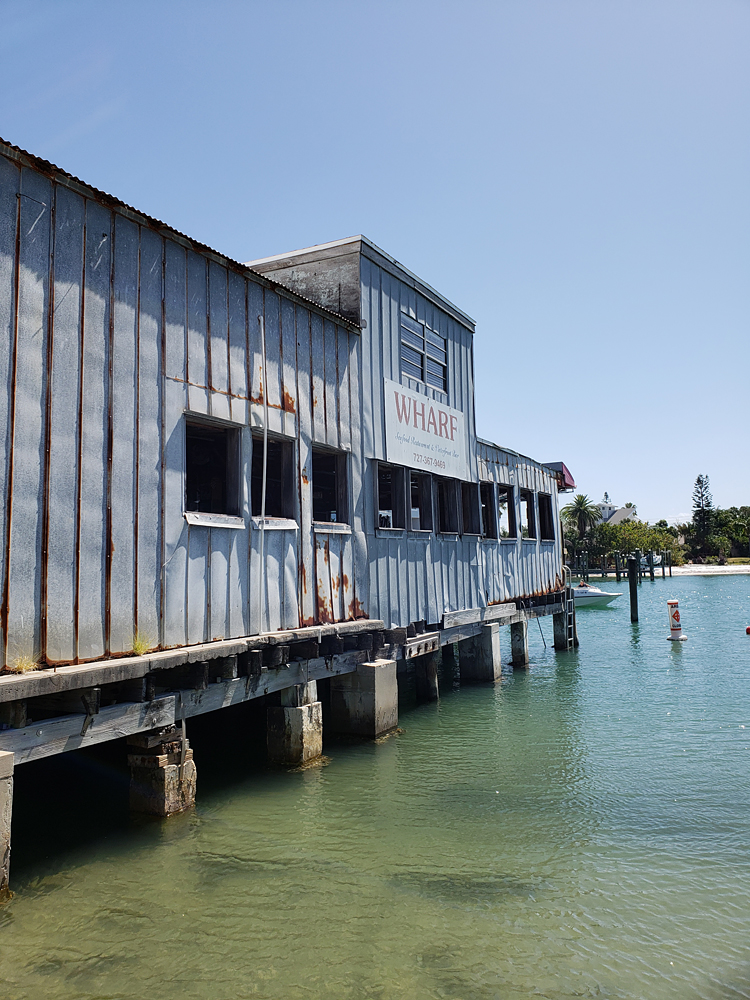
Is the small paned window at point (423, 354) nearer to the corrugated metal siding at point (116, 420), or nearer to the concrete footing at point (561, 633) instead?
the corrugated metal siding at point (116, 420)

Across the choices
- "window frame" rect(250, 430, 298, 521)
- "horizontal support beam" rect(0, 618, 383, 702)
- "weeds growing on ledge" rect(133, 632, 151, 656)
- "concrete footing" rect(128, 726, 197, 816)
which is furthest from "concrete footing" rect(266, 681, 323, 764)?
"weeds growing on ledge" rect(133, 632, 151, 656)

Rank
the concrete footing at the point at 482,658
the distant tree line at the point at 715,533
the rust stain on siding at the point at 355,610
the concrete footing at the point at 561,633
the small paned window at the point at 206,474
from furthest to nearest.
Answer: the distant tree line at the point at 715,533
the concrete footing at the point at 561,633
the concrete footing at the point at 482,658
the small paned window at the point at 206,474
the rust stain on siding at the point at 355,610

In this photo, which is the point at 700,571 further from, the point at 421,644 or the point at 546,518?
the point at 421,644

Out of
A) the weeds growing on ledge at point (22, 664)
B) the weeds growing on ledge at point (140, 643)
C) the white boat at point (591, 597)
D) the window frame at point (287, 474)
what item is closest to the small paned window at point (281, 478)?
the window frame at point (287, 474)

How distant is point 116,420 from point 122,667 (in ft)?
7.67

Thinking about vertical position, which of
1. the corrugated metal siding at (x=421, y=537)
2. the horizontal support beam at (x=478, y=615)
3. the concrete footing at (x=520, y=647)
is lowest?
the concrete footing at (x=520, y=647)

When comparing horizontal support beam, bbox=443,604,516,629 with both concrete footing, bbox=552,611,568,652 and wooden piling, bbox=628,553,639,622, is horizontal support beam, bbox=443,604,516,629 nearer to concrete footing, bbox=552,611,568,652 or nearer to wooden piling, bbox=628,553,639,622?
concrete footing, bbox=552,611,568,652

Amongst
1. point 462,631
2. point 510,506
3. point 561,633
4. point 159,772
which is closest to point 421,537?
point 462,631

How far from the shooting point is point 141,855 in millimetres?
6590

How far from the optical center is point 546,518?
20656 mm

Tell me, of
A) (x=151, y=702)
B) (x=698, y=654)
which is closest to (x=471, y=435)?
(x=151, y=702)

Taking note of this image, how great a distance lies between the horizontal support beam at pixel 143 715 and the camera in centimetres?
580

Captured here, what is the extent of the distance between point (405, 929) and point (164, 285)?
21.2 ft

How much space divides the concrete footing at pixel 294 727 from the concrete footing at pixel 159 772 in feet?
7.22
